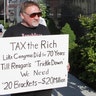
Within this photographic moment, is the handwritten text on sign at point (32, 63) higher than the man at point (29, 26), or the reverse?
the man at point (29, 26)

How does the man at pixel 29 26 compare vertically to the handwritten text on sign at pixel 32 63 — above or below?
above

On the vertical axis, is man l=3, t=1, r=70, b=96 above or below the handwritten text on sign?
above

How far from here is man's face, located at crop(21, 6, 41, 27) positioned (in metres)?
4.95

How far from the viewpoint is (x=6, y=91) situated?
5031mm

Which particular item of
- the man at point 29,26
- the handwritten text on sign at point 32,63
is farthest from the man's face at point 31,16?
the handwritten text on sign at point 32,63

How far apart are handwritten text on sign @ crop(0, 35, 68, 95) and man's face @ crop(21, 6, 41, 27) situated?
0.68 feet

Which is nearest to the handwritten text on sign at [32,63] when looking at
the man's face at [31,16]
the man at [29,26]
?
the man at [29,26]

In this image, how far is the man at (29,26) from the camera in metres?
4.96

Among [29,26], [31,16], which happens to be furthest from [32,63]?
[31,16]

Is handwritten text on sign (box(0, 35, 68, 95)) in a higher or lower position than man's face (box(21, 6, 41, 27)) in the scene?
lower

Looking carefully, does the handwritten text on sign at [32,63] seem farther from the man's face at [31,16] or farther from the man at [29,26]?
the man's face at [31,16]

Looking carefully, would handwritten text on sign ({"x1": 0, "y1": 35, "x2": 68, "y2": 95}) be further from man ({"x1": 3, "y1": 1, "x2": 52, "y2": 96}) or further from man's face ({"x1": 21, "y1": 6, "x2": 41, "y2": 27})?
man's face ({"x1": 21, "y1": 6, "x2": 41, "y2": 27})

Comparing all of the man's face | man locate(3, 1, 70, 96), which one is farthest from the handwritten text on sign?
the man's face

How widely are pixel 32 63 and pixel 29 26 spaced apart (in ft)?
1.48
